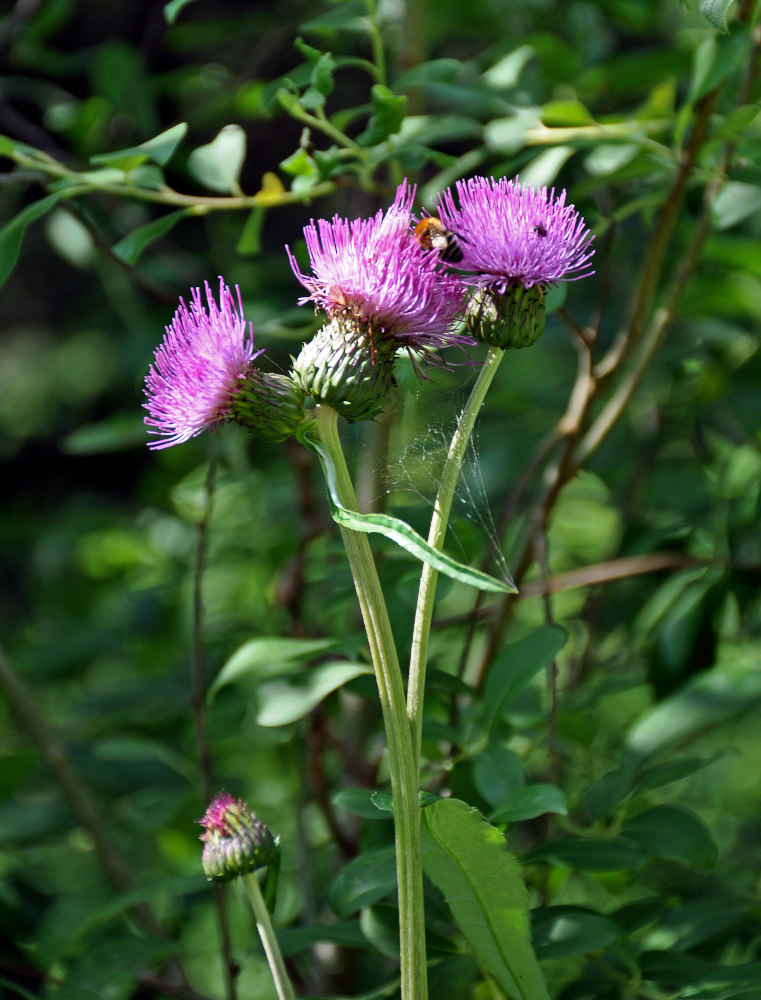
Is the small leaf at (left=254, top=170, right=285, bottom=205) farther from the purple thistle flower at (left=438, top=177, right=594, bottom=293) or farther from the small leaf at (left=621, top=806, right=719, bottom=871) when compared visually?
the small leaf at (left=621, top=806, right=719, bottom=871)

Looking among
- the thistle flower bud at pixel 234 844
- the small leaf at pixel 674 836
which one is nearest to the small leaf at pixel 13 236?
the thistle flower bud at pixel 234 844

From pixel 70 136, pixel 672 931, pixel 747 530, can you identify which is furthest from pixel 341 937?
pixel 70 136

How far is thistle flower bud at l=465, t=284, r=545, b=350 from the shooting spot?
0.53 meters

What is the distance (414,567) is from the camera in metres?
0.83

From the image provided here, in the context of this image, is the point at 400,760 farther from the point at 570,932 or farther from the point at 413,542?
the point at 570,932

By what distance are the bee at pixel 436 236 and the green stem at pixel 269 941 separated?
0.37 meters

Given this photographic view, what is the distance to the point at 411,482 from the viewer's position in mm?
621

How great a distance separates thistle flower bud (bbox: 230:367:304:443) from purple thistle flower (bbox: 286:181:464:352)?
56mm

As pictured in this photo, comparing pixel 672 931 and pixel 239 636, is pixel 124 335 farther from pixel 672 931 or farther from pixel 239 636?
pixel 672 931

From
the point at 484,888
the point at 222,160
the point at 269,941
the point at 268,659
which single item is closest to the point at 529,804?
the point at 484,888

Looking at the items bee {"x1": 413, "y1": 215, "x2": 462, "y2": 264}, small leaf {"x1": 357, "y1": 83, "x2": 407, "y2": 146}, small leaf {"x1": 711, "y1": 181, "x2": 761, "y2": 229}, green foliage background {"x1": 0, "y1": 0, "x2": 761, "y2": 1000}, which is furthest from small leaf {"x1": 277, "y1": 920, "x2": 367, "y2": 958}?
small leaf {"x1": 711, "y1": 181, "x2": 761, "y2": 229}

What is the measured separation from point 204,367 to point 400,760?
24cm

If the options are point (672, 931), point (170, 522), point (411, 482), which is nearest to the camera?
point (411, 482)

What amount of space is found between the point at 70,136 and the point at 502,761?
1.02m
